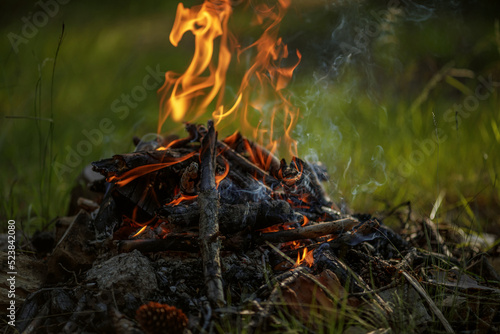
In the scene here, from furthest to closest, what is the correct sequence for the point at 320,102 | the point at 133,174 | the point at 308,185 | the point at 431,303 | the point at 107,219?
the point at 320,102 < the point at 308,185 < the point at 107,219 < the point at 133,174 < the point at 431,303

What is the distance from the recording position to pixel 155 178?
7.38 ft

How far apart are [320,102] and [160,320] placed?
327cm

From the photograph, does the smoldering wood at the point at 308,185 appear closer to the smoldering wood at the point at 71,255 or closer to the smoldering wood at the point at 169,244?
the smoldering wood at the point at 169,244

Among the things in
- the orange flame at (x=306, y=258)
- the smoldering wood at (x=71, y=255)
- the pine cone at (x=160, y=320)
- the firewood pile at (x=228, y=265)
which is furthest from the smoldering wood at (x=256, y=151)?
the pine cone at (x=160, y=320)

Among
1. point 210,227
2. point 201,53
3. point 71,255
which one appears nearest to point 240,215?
point 210,227

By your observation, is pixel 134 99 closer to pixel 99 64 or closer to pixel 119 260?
pixel 99 64

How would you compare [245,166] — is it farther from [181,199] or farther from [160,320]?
[160,320]

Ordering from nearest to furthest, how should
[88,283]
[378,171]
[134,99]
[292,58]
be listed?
[88,283] → [378,171] → [134,99] → [292,58]

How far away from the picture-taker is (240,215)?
2033mm

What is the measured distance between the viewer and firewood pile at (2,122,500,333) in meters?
1.59

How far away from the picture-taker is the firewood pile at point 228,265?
1.59 metres

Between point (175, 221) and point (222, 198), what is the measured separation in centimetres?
33

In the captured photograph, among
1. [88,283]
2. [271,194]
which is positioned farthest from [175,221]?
[271,194]

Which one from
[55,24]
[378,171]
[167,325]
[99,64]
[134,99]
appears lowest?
[378,171]
